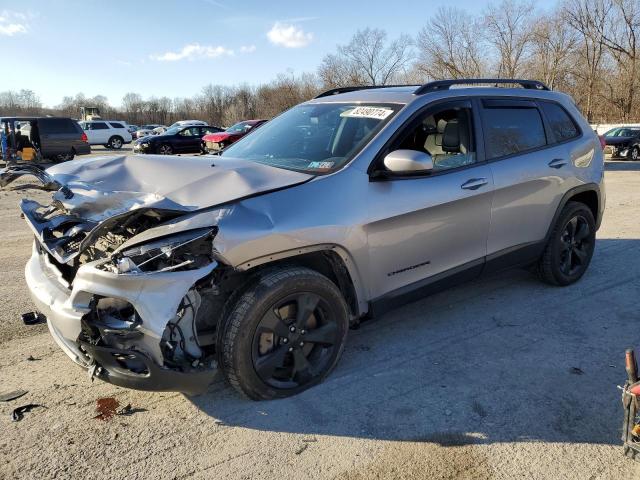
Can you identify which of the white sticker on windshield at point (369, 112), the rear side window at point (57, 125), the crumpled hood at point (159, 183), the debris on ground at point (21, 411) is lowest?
the debris on ground at point (21, 411)

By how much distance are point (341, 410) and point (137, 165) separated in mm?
2096

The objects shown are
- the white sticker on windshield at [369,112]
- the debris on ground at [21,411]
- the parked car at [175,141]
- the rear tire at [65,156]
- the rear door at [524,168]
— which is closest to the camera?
the debris on ground at [21,411]

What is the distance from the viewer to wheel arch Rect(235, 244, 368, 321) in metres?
2.94

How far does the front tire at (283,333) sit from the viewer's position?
277cm

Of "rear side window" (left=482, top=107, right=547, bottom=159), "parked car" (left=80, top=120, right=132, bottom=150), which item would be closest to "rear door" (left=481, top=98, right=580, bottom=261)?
"rear side window" (left=482, top=107, right=547, bottom=159)

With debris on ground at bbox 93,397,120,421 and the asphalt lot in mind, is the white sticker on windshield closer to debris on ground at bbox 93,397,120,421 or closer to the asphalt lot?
the asphalt lot

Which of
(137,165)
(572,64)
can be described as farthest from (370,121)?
(572,64)

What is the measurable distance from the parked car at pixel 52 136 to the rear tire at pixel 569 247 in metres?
20.0

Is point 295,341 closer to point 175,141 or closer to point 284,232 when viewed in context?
point 284,232

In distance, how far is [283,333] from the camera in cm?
294

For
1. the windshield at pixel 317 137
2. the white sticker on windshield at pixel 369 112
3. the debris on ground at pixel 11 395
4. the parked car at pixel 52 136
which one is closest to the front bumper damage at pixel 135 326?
the debris on ground at pixel 11 395

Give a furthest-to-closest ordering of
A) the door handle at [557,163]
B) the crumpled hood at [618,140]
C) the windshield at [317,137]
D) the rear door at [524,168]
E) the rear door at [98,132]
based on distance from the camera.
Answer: the rear door at [98,132] → the crumpled hood at [618,140] → the door handle at [557,163] → the rear door at [524,168] → the windshield at [317,137]

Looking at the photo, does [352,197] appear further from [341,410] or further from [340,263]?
[341,410]

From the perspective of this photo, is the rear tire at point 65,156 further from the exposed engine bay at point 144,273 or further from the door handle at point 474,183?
the door handle at point 474,183
